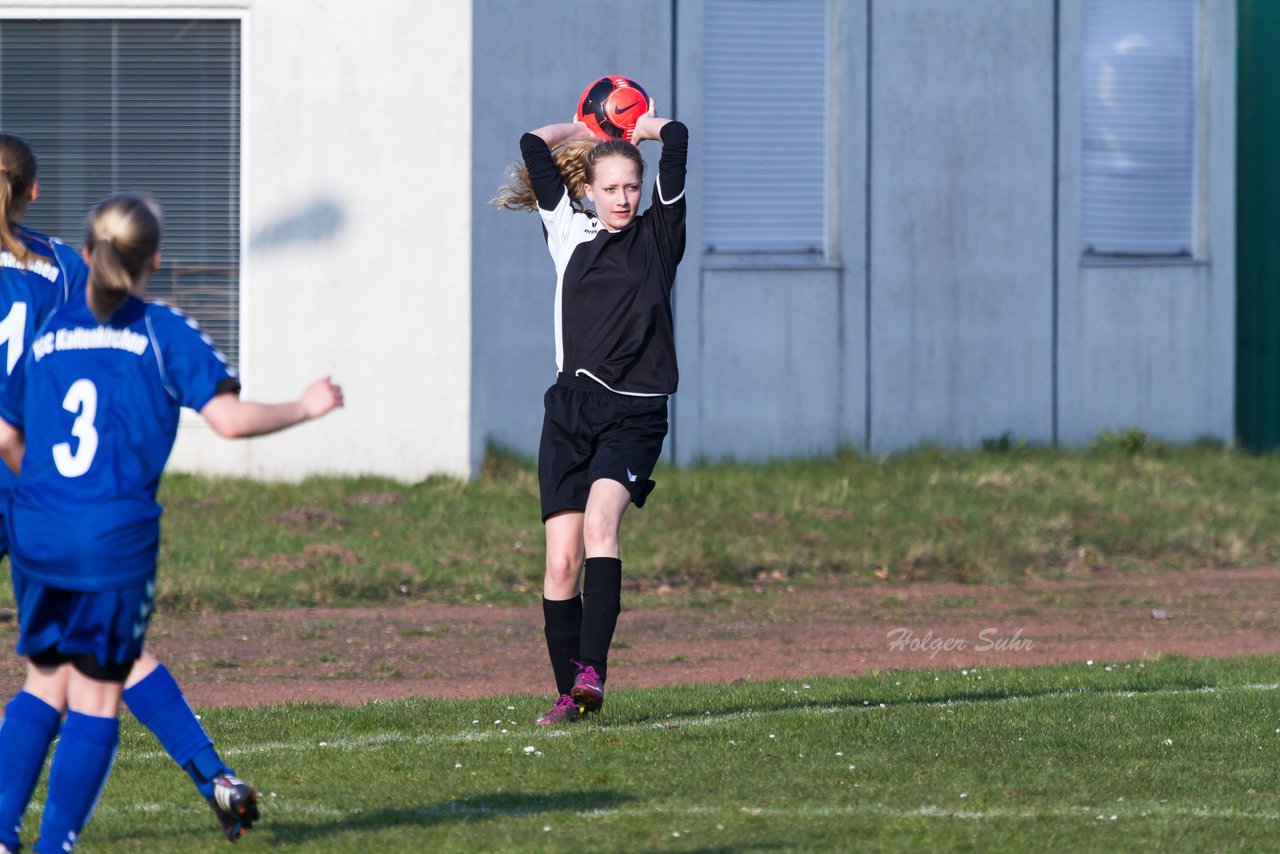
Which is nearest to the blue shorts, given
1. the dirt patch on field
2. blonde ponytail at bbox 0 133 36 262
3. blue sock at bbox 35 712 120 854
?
blue sock at bbox 35 712 120 854

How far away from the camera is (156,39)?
49.8 ft

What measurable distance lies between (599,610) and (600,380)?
0.84 metres

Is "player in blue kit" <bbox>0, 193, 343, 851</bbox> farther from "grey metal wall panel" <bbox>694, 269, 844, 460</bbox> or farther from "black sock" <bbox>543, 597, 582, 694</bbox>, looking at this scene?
"grey metal wall panel" <bbox>694, 269, 844, 460</bbox>

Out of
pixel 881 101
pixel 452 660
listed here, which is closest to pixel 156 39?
pixel 881 101

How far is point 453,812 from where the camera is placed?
5.73 m

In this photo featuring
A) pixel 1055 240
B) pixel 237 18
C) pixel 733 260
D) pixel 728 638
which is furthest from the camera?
pixel 1055 240

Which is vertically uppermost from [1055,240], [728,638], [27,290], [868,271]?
[1055,240]

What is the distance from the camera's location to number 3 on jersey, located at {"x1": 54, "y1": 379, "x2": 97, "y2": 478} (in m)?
4.63

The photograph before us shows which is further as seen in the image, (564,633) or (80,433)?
(564,633)

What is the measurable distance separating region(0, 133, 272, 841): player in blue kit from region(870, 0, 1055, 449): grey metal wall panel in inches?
464

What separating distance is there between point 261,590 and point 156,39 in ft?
17.7

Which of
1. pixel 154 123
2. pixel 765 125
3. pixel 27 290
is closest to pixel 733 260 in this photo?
pixel 765 125

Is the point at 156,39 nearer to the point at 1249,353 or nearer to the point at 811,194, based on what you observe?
the point at 811,194

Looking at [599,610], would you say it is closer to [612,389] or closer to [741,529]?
[612,389]
